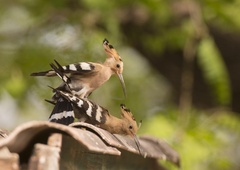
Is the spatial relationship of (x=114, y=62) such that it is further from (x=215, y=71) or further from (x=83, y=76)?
(x=215, y=71)

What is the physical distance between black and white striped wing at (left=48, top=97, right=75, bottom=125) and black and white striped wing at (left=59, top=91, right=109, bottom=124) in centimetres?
1

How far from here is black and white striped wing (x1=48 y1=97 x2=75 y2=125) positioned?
4.36 ft

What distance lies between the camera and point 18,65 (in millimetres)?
3123

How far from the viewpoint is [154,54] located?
3.75m

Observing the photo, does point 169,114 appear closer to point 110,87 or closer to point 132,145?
point 110,87

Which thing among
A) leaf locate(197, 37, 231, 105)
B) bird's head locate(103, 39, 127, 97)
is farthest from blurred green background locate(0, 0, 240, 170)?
bird's head locate(103, 39, 127, 97)

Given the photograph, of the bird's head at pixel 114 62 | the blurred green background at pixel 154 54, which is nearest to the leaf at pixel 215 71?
the blurred green background at pixel 154 54

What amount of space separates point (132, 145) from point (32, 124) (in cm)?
35

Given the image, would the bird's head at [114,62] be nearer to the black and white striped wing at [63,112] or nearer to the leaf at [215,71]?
the black and white striped wing at [63,112]

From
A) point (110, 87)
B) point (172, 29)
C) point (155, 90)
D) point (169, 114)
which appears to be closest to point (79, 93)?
point (169, 114)

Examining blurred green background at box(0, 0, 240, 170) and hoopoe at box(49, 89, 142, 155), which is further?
blurred green background at box(0, 0, 240, 170)

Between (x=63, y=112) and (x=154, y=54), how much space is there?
243 cm

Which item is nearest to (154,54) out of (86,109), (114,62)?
(114,62)

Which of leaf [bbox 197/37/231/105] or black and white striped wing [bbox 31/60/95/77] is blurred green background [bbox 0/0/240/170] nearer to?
leaf [bbox 197/37/231/105]
